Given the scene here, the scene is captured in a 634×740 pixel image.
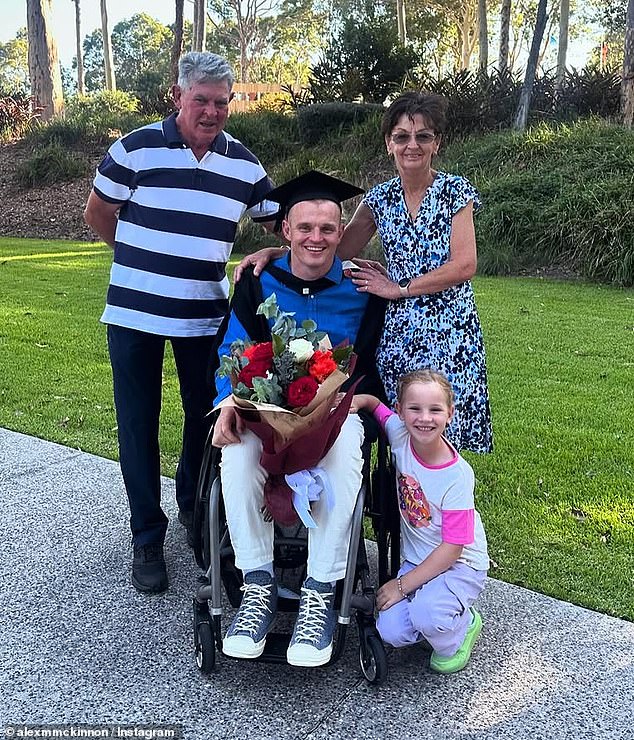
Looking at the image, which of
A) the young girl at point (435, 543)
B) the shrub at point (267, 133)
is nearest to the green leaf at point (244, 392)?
the young girl at point (435, 543)

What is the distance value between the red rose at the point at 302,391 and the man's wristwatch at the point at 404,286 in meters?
0.65

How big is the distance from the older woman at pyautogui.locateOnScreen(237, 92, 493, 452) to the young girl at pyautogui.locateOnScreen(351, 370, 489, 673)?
31 cm

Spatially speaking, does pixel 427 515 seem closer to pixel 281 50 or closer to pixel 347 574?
pixel 347 574

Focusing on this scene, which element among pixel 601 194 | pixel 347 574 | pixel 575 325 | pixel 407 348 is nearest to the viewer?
pixel 347 574

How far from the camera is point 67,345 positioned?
645 cm

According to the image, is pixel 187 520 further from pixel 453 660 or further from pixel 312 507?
pixel 453 660

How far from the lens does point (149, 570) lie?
2877 millimetres

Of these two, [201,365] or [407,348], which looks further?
[201,365]

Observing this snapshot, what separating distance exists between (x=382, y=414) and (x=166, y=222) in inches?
41.4

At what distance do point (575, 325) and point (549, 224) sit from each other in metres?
3.33

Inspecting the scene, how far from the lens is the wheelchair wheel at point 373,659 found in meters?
2.26

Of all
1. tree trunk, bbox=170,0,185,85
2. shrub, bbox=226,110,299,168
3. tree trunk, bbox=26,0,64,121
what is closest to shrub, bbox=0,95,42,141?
tree trunk, bbox=26,0,64,121

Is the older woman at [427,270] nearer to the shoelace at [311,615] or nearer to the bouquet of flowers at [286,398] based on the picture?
the bouquet of flowers at [286,398]

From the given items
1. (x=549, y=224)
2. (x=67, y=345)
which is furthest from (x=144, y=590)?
(x=549, y=224)
